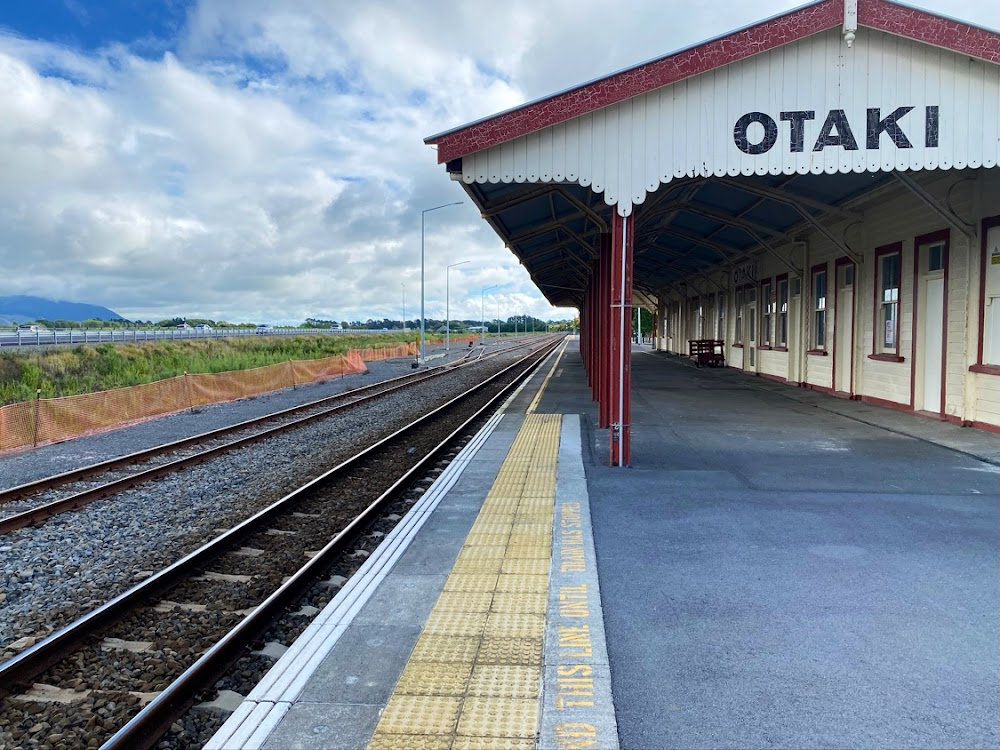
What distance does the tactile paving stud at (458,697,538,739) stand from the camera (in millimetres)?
2986

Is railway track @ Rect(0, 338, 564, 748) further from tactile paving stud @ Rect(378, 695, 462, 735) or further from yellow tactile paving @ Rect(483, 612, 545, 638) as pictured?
yellow tactile paving @ Rect(483, 612, 545, 638)

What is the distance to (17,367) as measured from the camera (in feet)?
84.0

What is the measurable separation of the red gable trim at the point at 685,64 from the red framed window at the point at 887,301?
585cm

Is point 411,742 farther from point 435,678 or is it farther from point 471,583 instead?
point 471,583

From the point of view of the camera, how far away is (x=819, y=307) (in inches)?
682

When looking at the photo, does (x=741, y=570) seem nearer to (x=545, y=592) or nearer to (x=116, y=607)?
(x=545, y=592)

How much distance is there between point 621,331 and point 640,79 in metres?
2.95

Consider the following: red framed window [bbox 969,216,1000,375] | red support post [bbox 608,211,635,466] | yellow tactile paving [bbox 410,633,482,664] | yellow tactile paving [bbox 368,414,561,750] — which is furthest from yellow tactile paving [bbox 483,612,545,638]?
red framed window [bbox 969,216,1000,375]

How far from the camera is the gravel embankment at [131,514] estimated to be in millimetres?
5441

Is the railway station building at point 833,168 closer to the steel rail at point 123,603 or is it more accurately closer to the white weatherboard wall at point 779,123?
the white weatherboard wall at point 779,123

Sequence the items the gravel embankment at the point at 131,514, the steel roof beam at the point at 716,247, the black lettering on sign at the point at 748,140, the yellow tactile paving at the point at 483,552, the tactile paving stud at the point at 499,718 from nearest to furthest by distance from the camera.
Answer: the tactile paving stud at the point at 499,718
the yellow tactile paving at the point at 483,552
the gravel embankment at the point at 131,514
the black lettering on sign at the point at 748,140
the steel roof beam at the point at 716,247

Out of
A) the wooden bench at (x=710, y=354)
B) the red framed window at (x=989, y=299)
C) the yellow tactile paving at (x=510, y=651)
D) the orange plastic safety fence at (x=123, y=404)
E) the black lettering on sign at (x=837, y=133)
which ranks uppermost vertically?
the black lettering on sign at (x=837, y=133)

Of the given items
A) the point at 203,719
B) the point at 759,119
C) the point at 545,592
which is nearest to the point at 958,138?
the point at 759,119

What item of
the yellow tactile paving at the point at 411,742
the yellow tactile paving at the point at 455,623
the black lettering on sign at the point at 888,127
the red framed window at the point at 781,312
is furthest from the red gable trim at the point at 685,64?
the red framed window at the point at 781,312
